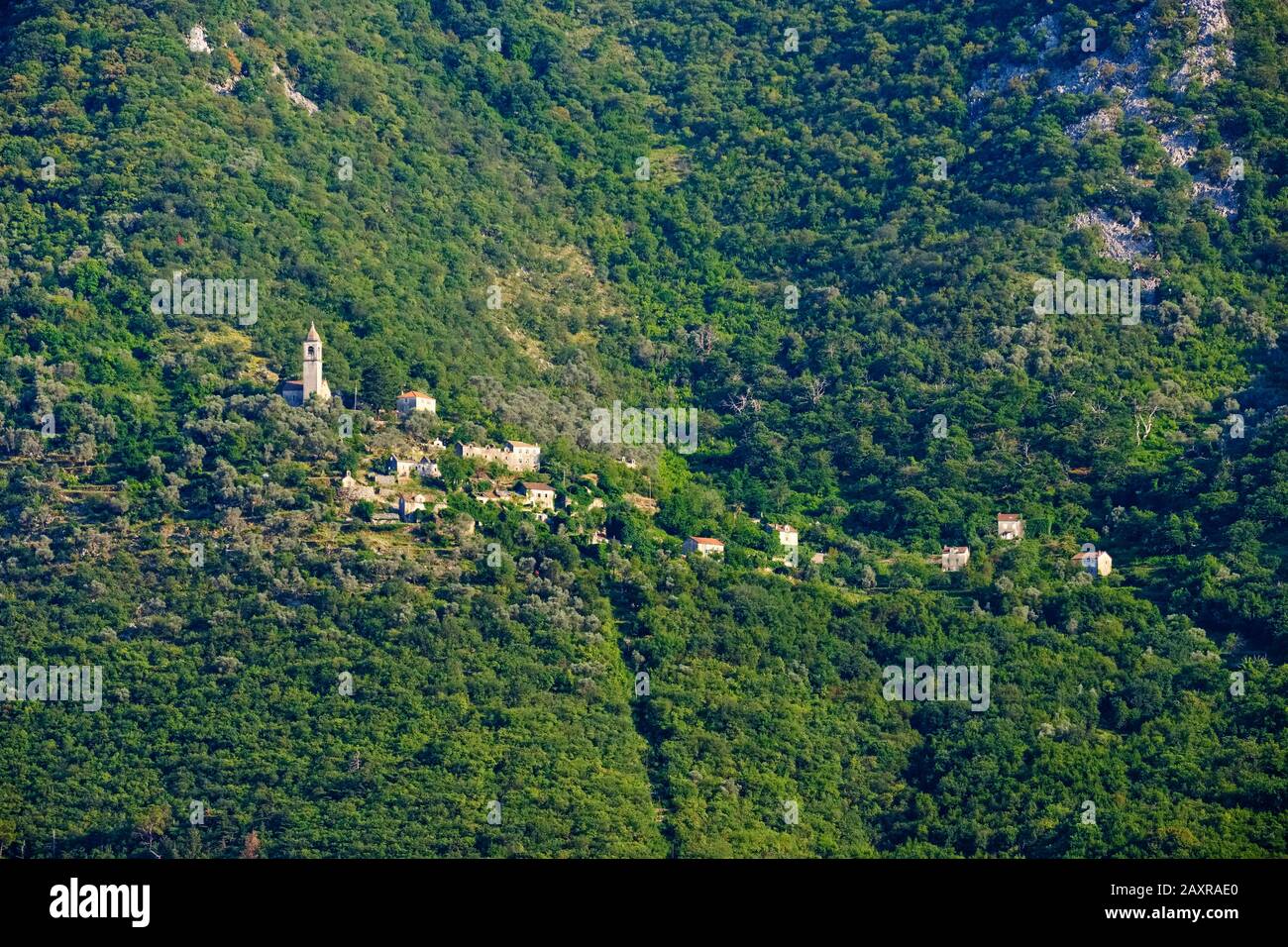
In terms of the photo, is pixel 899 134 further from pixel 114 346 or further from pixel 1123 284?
pixel 114 346

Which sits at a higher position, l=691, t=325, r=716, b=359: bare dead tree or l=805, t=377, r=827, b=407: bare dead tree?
l=691, t=325, r=716, b=359: bare dead tree

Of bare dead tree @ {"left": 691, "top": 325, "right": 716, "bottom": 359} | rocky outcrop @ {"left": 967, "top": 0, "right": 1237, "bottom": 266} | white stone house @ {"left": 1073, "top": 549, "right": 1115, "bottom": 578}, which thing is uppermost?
rocky outcrop @ {"left": 967, "top": 0, "right": 1237, "bottom": 266}

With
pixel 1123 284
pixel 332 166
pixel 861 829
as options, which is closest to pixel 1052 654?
pixel 861 829

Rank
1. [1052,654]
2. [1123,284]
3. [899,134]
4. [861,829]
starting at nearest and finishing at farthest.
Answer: [861,829] < [1052,654] < [1123,284] < [899,134]

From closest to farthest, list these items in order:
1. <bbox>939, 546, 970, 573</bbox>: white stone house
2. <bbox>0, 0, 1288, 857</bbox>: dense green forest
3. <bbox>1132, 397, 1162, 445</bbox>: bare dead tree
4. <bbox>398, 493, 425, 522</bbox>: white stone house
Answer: <bbox>0, 0, 1288, 857</bbox>: dense green forest → <bbox>398, 493, 425, 522</bbox>: white stone house → <bbox>939, 546, 970, 573</bbox>: white stone house → <bbox>1132, 397, 1162, 445</bbox>: bare dead tree

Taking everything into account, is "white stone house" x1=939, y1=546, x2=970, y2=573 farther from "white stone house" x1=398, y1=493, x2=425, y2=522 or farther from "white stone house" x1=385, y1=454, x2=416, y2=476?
"white stone house" x1=385, y1=454, x2=416, y2=476

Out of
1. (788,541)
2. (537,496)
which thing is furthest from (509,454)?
(788,541)

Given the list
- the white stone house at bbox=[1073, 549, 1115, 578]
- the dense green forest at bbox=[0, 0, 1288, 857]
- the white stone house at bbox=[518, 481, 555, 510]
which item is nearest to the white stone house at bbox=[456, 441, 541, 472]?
the dense green forest at bbox=[0, 0, 1288, 857]
